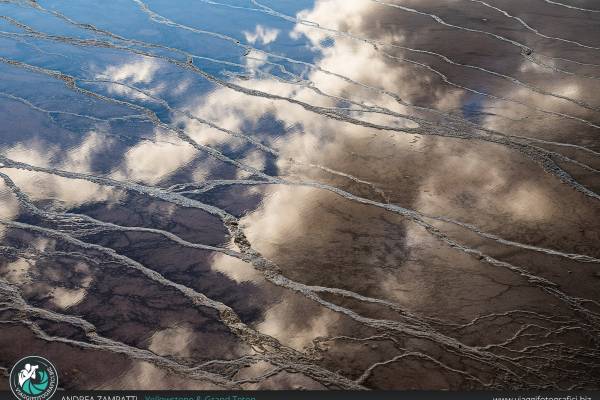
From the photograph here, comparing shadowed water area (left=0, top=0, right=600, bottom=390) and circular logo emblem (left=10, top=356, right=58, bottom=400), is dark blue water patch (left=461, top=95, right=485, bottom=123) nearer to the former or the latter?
shadowed water area (left=0, top=0, right=600, bottom=390)

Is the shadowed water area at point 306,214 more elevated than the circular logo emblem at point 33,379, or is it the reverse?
the shadowed water area at point 306,214

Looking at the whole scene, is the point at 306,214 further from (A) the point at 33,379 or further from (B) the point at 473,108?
(B) the point at 473,108

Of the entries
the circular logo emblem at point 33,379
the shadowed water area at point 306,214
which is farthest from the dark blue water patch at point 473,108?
the circular logo emblem at point 33,379

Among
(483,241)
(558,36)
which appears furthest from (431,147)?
(558,36)

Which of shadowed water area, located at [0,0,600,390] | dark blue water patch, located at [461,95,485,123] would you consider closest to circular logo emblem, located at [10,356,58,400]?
shadowed water area, located at [0,0,600,390]

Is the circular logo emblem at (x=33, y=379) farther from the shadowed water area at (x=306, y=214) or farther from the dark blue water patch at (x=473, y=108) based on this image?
the dark blue water patch at (x=473, y=108)

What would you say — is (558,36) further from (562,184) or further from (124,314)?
(124,314)

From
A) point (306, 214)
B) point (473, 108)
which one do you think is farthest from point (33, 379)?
point (473, 108)
